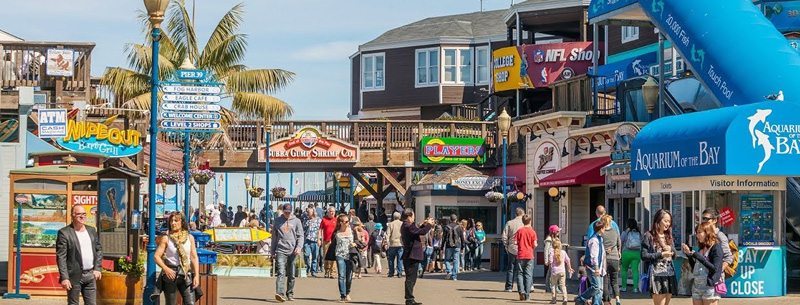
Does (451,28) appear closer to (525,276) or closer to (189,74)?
(189,74)

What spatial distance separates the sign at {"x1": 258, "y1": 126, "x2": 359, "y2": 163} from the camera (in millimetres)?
41406

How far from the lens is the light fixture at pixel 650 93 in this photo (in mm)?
25219

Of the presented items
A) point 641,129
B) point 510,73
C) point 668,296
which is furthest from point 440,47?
point 668,296

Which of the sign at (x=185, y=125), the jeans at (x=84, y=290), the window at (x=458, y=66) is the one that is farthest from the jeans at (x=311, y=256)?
the window at (x=458, y=66)

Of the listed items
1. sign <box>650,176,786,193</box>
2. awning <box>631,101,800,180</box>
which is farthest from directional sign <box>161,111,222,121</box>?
sign <box>650,176,786,193</box>

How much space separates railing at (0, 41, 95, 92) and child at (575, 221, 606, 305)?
15265 mm

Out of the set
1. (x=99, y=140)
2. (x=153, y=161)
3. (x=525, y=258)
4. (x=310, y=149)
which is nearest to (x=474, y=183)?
(x=310, y=149)

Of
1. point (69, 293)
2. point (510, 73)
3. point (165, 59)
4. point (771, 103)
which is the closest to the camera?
point (69, 293)

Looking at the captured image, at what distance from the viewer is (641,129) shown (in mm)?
23906

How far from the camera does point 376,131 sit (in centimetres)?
4256

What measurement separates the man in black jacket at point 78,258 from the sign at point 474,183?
22540mm

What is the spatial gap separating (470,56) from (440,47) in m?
1.34

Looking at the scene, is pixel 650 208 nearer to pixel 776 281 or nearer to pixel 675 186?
pixel 675 186

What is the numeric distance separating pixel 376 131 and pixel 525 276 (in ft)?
68.6
